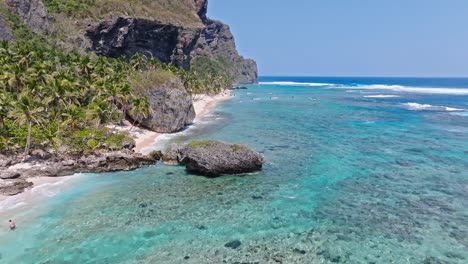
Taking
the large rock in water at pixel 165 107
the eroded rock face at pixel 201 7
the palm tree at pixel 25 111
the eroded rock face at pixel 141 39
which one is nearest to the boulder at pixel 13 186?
the palm tree at pixel 25 111

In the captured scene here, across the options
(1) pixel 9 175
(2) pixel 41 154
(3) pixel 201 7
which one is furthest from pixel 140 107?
(3) pixel 201 7

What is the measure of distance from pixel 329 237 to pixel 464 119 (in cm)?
7564

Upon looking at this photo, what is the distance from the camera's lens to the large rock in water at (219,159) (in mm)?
38719

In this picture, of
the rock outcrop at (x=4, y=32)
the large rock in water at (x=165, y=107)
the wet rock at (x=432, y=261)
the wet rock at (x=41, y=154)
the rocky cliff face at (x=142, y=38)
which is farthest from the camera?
the rocky cliff face at (x=142, y=38)

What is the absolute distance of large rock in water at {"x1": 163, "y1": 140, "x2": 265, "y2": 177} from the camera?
3872cm

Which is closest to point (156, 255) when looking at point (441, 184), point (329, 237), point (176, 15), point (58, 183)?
point (329, 237)

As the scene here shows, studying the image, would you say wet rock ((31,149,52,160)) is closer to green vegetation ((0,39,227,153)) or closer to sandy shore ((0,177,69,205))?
green vegetation ((0,39,227,153))

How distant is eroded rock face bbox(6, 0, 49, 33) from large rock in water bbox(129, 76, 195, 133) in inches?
2139

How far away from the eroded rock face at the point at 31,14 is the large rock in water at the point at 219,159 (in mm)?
78707

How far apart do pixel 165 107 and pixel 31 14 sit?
62.7 m

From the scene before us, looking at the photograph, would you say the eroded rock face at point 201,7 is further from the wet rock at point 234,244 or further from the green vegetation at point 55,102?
the wet rock at point 234,244

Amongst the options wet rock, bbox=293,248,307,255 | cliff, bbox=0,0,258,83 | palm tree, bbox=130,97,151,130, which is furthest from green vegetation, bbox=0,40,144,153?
wet rock, bbox=293,248,307,255

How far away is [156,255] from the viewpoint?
23078mm

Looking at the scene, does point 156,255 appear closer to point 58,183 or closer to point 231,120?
point 58,183
